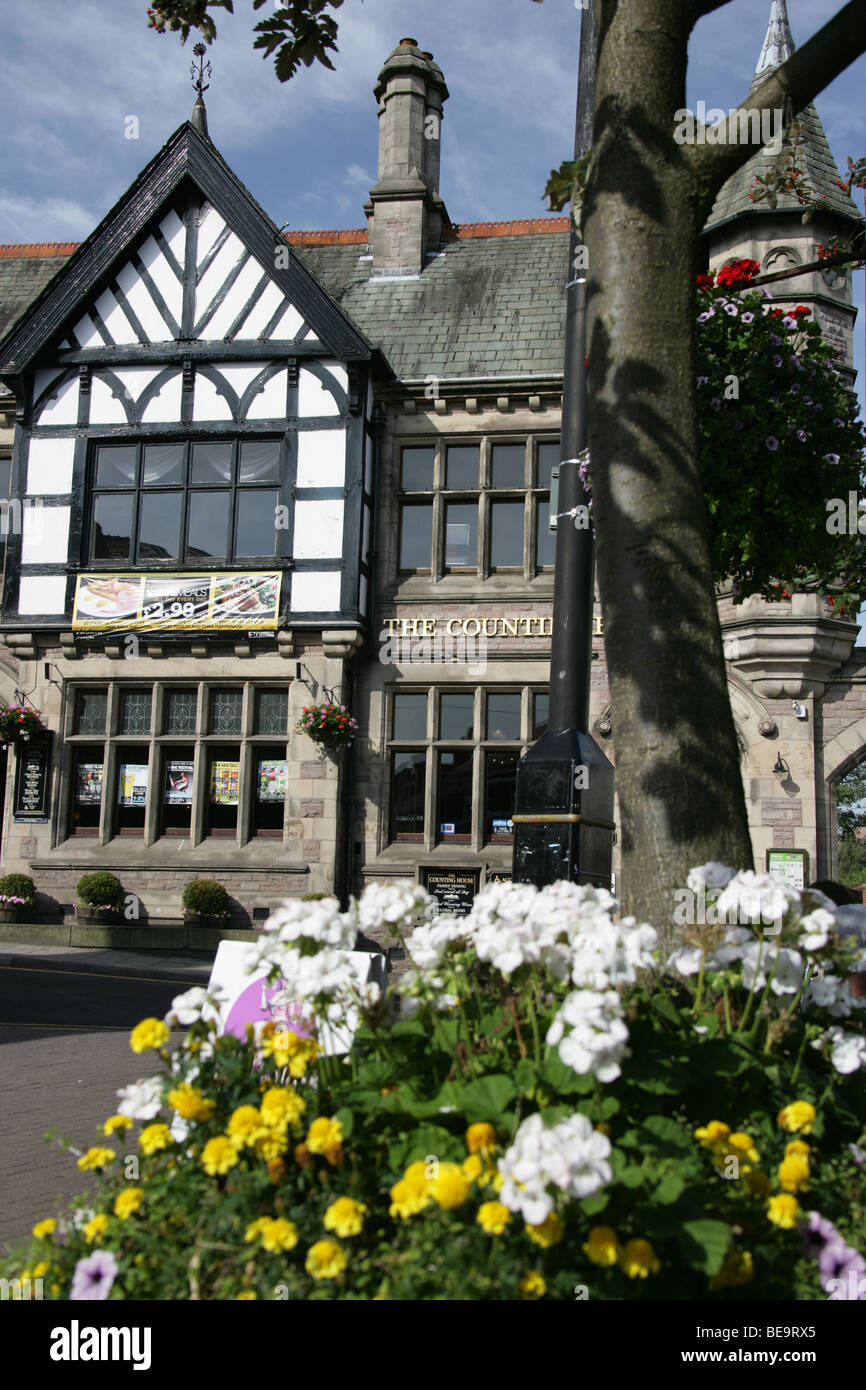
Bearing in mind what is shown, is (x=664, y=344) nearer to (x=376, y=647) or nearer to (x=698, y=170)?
(x=698, y=170)

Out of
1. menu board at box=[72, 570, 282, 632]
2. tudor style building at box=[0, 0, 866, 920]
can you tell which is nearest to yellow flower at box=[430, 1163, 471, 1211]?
tudor style building at box=[0, 0, 866, 920]

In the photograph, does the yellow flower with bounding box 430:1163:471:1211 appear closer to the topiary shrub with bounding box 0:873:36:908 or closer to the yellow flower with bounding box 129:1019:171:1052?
the yellow flower with bounding box 129:1019:171:1052

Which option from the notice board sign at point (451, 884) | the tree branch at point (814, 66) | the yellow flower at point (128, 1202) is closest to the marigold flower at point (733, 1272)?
the yellow flower at point (128, 1202)

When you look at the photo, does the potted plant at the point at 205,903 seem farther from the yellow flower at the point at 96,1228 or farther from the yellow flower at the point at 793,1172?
the yellow flower at the point at 793,1172

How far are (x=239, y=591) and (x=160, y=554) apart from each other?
1482 mm

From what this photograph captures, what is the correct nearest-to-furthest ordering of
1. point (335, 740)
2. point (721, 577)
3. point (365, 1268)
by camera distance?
point (365, 1268) → point (721, 577) → point (335, 740)

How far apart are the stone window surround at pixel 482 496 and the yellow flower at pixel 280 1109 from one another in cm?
1449

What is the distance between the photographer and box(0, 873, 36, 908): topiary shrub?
1617cm

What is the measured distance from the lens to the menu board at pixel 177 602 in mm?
16297

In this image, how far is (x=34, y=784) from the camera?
54.9ft

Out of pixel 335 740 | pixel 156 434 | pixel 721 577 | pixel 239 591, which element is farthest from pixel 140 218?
pixel 721 577

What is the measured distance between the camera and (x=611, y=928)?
233 centimetres

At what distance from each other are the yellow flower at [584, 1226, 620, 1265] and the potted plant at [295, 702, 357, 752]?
534 inches

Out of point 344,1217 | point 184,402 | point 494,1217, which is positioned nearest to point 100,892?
point 184,402
